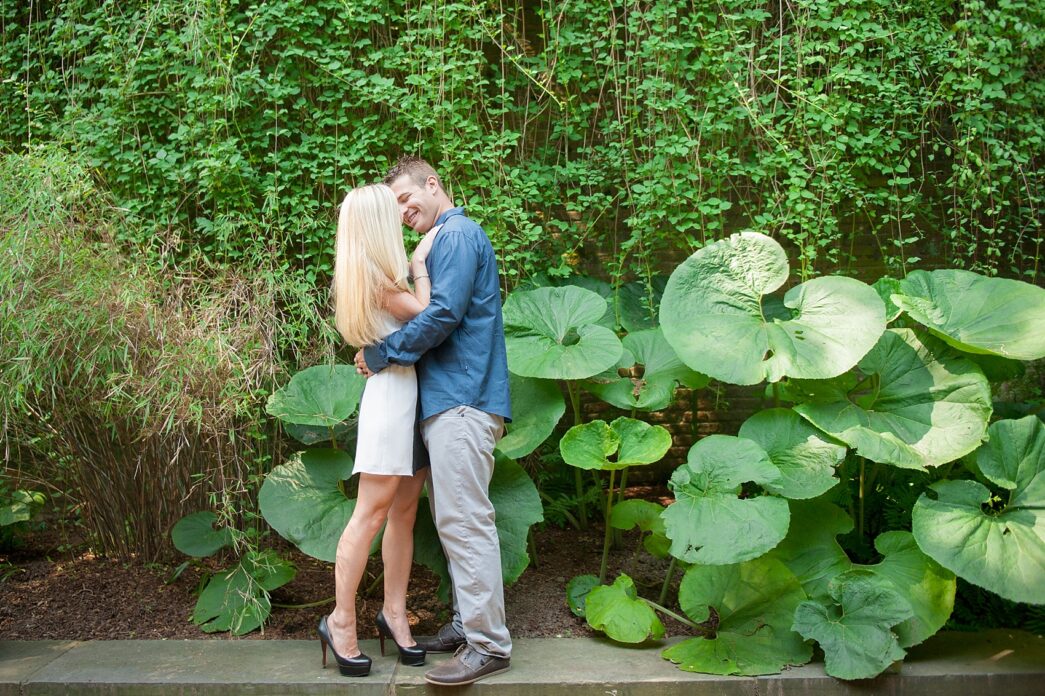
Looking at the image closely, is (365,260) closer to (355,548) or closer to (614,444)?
(355,548)

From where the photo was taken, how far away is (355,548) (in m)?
3.07

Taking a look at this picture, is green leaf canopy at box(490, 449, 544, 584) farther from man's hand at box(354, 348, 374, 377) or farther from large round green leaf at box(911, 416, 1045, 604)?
large round green leaf at box(911, 416, 1045, 604)

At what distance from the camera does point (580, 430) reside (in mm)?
3592

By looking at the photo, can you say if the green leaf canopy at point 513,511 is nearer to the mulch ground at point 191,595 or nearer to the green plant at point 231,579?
the mulch ground at point 191,595

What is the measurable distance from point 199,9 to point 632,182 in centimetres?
219

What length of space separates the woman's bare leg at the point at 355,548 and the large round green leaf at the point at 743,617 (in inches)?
44.2

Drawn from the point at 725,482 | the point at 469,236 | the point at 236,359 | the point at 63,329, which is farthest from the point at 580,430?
the point at 63,329

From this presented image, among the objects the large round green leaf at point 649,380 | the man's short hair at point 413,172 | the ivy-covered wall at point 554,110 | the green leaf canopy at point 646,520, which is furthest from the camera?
the ivy-covered wall at point 554,110

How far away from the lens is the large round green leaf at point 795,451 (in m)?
3.34

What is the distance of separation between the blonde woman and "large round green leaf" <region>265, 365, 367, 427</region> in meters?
0.46

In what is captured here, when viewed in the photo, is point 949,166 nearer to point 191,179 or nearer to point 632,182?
point 632,182

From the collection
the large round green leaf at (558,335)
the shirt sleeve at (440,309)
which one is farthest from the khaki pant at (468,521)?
the large round green leaf at (558,335)

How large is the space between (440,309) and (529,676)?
4.21ft

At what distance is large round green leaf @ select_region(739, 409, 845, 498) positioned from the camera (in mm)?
3336
